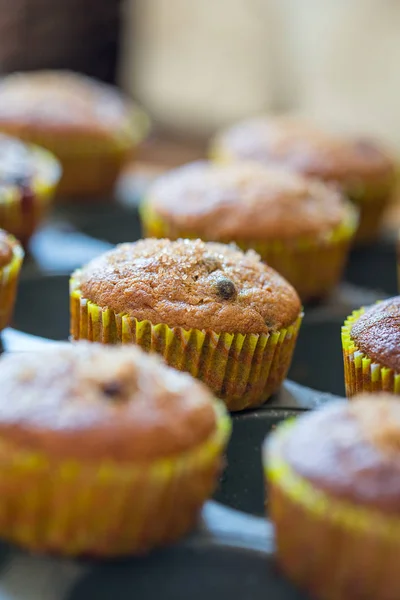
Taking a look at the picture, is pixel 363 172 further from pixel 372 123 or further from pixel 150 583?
pixel 150 583

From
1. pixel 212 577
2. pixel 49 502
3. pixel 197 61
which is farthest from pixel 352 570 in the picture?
pixel 197 61

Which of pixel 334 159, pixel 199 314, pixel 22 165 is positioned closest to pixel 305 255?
pixel 334 159

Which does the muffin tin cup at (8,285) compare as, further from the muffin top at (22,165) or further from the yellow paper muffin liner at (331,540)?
the yellow paper muffin liner at (331,540)

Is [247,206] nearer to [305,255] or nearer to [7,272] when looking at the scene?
[305,255]

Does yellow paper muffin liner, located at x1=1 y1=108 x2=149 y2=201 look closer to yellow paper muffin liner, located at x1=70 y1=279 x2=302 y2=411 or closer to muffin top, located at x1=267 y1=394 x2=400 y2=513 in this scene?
yellow paper muffin liner, located at x1=70 y1=279 x2=302 y2=411

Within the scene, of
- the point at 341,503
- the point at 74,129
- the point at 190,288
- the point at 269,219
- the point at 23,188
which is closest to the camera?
the point at 341,503

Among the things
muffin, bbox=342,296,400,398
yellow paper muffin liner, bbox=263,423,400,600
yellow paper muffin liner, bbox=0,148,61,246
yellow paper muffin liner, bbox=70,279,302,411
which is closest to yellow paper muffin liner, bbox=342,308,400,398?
muffin, bbox=342,296,400,398

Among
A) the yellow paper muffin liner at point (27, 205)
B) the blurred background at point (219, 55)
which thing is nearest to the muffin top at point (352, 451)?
the yellow paper muffin liner at point (27, 205)
